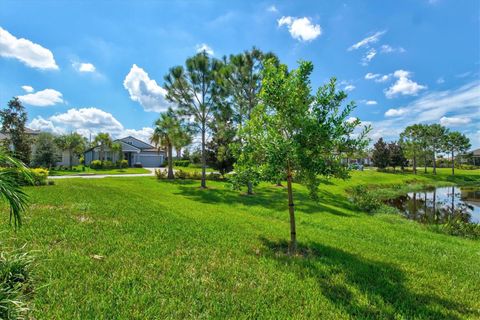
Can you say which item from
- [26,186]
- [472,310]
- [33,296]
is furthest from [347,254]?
[26,186]

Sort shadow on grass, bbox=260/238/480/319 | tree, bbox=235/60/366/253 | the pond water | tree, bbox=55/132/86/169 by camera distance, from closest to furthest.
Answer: shadow on grass, bbox=260/238/480/319 → tree, bbox=235/60/366/253 → the pond water → tree, bbox=55/132/86/169

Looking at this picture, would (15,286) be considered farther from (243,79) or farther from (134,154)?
(134,154)

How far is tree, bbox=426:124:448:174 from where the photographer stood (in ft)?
166

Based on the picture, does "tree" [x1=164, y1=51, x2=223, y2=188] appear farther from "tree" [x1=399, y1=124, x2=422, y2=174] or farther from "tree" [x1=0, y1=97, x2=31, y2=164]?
"tree" [x1=399, y1=124, x2=422, y2=174]

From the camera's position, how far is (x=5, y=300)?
2.59 metres

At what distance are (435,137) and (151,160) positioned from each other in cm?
6027

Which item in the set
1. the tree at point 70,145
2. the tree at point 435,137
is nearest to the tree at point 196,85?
the tree at point 70,145

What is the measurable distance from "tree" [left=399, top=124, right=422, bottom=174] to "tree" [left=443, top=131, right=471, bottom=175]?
4.89 meters

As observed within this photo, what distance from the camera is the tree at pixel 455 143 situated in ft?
164

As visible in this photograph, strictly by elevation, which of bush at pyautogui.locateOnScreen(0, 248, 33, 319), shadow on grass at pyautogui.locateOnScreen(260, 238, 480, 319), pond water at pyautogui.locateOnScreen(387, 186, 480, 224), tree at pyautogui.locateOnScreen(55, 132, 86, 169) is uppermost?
tree at pyautogui.locateOnScreen(55, 132, 86, 169)

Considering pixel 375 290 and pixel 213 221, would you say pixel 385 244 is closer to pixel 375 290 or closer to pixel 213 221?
pixel 375 290

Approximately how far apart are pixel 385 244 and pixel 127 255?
7.64m

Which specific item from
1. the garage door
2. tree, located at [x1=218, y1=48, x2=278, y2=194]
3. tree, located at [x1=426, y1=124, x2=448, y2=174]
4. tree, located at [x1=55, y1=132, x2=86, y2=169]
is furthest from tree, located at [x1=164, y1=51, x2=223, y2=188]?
tree, located at [x1=426, y1=124, x2=448, y2=174]

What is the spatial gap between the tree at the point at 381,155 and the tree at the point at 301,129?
5171 cm
